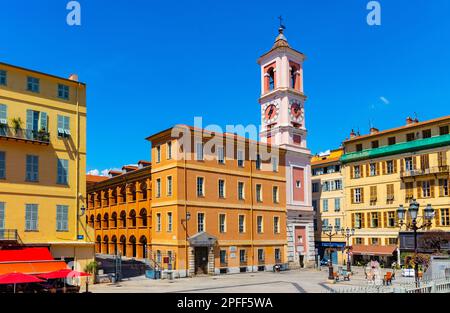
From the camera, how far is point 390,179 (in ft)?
178

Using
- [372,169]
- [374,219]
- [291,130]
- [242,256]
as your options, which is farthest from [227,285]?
[372,169]

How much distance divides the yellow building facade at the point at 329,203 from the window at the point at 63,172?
37380 millimetres

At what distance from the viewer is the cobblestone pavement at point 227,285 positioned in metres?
30.0

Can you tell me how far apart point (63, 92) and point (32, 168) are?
20.6 feet

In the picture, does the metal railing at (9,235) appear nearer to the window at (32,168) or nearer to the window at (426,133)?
the window at (32,168)

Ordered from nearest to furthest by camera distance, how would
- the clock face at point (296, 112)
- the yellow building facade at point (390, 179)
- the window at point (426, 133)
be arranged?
the yellow building facade at point (390, 179) < the window at point (426, 133) < the clock face at point (296, 112)

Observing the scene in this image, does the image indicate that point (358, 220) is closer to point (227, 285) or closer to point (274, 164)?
point (274, 164)

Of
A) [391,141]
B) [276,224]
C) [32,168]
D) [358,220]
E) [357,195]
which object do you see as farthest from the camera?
[357,195]

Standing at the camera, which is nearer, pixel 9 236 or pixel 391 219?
pixel 9 236

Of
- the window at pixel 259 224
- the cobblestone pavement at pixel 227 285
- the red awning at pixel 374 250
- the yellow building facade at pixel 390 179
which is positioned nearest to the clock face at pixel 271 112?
the yellow building facade at pixel 390 179

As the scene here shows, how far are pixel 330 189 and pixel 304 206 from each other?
361 inches
